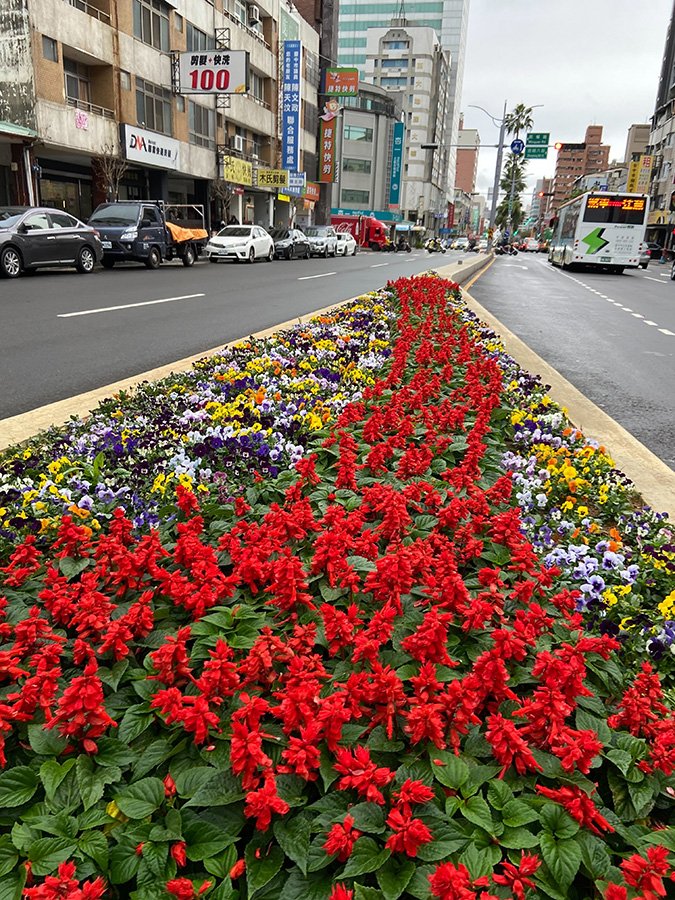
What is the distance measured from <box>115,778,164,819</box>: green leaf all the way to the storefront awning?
78.4ft

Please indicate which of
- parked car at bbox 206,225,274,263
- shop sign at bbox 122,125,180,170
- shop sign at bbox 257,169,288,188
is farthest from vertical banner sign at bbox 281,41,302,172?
parked car at bbox 206,225,274,263

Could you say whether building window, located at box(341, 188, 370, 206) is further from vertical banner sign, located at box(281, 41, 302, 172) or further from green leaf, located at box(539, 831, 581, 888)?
green leaf, located at box(539, 831, 581, 888)

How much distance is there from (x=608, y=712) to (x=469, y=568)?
0.82 metres

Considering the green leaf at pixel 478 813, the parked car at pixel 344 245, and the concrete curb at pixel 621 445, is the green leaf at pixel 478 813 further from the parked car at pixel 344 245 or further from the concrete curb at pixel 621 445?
the parked car at pixel 344 245

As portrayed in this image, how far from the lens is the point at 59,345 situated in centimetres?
773

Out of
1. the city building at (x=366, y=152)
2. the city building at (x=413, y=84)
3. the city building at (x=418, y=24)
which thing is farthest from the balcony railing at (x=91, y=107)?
the city building at (x=418, y=24)

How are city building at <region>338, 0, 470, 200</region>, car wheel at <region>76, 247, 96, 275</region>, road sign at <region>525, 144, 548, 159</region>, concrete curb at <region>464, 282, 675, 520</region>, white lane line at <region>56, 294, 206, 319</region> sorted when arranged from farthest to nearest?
city building at <region>338, 0, 470, 200</region>, road sign at <region>525, 144, 548, 159</region>, car wheel at <region>76, 247, 96, 275</region>, white lane line at <region>56, 294, 206, 319</region>, concrete curb at <region>464, 282, 675, 520</region>

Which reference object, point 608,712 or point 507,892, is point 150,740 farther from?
point 608,712

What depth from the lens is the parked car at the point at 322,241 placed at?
125 feet

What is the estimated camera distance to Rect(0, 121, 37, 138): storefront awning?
21.2 m

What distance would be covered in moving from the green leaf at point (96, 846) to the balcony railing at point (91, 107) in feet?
91.9

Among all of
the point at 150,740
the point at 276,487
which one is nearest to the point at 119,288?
the point at 276,487

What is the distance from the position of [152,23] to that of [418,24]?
426ft

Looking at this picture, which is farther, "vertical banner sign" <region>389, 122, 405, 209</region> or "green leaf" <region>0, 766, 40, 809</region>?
"vertical banner sign" <region>389, 122, 405, 209</region>
